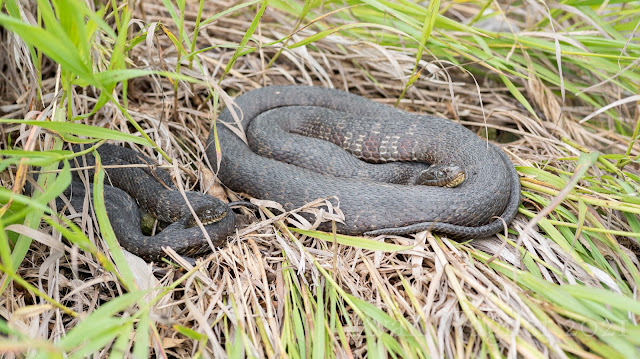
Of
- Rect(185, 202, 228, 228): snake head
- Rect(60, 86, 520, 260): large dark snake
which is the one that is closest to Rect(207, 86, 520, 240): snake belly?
Rect(60, 86, 520, 260): large dark snake

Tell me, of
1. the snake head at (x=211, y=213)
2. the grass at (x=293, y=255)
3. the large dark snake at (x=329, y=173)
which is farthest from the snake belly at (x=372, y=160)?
the snake head at (x=211, y=213)

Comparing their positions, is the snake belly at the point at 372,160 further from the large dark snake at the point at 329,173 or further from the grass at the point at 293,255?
the grass at the point at 293,255

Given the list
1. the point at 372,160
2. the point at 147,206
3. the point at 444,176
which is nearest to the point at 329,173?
→ the point at 372,160

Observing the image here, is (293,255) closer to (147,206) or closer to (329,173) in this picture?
(329,173)

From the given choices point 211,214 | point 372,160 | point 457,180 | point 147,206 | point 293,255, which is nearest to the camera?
point 293,255

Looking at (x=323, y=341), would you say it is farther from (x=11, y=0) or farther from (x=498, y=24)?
(x=498, y=24)

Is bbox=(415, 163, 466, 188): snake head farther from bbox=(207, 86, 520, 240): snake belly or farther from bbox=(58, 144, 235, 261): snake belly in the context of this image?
bbox=(58, 144, 235, 261): snake belly
